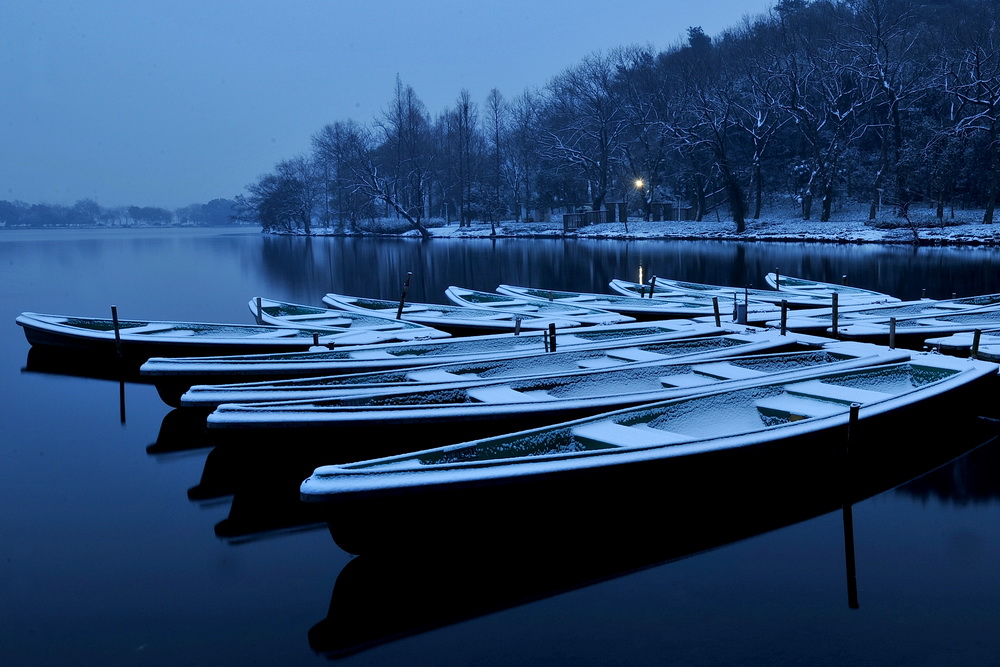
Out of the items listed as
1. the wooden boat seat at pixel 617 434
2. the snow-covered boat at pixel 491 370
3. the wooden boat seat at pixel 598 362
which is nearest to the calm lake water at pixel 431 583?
the wooden boat seat at pixel 617 434

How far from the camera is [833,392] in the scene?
948 centimetres

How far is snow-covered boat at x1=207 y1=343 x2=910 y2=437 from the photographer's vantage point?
26.5 ft

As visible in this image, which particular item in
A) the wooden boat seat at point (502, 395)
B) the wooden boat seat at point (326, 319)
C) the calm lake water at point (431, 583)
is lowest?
the calm lake water at point (431, 583)

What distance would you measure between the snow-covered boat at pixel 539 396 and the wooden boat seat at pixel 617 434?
2.80 feet

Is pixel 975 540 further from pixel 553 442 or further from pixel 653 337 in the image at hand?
pixel 653 337

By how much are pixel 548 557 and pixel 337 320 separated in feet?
37.7

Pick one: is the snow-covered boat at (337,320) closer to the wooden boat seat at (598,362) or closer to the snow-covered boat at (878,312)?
the wooden boat seat at (598,362)

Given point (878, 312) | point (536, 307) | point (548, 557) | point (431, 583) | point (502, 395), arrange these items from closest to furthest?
point (431, 583)
point (548, 557)
point (502, 395)
point (878, 312)
point (536, 307)

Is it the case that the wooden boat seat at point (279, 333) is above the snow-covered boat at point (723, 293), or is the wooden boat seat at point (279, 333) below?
below

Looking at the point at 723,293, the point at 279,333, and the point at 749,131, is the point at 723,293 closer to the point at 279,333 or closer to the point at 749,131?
the point at 279,333

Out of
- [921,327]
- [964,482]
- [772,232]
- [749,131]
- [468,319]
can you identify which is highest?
[749,131]

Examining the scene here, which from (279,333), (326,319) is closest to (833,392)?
(279,333)

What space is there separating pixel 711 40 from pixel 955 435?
260 feet

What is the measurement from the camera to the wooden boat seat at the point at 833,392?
9.29 m
